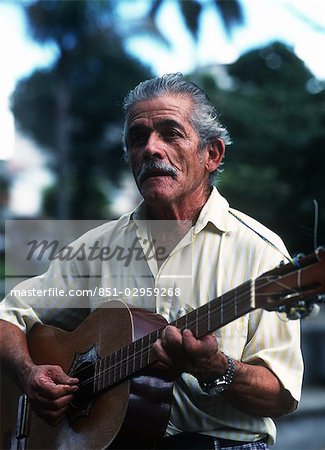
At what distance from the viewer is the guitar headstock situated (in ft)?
3.59

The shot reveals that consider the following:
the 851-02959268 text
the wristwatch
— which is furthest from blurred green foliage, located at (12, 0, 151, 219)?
the wristwatch

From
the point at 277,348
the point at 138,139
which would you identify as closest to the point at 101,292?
the point at 138,139

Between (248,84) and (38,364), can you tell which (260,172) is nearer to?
(248,84)

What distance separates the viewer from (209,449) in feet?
4.57

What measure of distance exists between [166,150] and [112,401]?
1.70 feet

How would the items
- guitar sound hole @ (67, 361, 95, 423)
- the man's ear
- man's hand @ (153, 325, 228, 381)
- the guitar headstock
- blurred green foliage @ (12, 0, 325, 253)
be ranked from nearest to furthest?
the guitar headstock, man's hand @ (153, 325, 228, 381), guitar sound hole @ (67, 361, 95, 423), the man's ear, blurred green foliage @ (12, 0, 325, 253)

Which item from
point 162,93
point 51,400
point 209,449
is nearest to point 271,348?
point 209,449

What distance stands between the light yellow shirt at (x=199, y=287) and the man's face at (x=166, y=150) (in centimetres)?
7

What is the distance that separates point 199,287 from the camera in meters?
1.47

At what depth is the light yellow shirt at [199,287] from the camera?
136cm

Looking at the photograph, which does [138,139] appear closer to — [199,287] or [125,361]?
[199,287]

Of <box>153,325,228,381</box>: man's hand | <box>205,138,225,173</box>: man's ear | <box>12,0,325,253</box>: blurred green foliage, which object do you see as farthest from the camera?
<box>12,0,325,253</box>: blurred green foliage

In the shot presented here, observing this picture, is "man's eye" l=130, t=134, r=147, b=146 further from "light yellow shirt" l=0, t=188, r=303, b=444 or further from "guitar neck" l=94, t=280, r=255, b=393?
"guitar neck" l=94, t=280, r=255, b=393

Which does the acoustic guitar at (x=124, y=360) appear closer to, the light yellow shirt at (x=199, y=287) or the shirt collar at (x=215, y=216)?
the light yellow shirt at (x=199, y=287)
